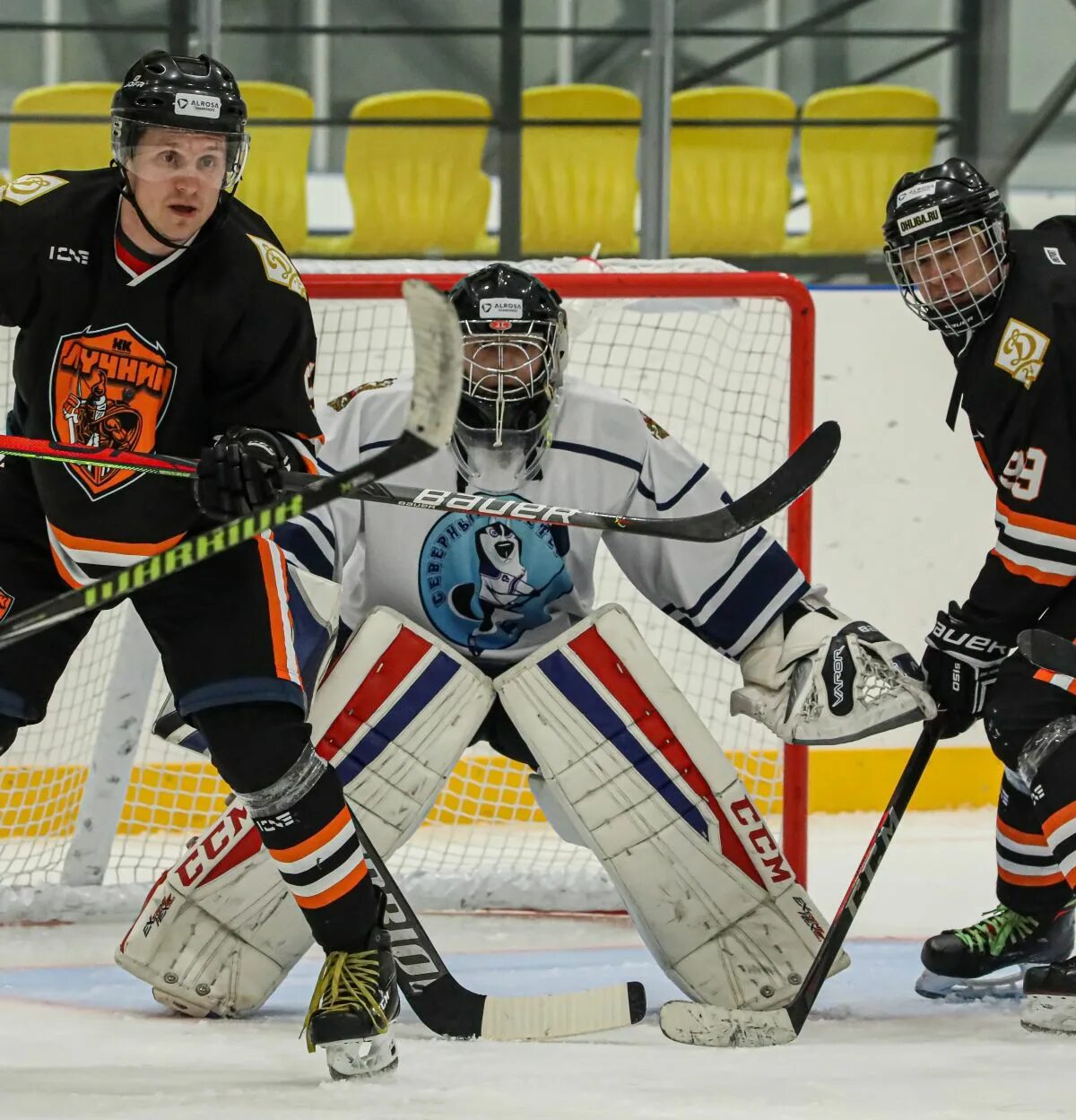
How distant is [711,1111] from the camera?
202cm

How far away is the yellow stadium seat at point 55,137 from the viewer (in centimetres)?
405

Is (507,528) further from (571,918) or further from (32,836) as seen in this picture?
(32,836)

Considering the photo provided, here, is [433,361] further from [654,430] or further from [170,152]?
[654,430]

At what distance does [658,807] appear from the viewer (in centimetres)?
267

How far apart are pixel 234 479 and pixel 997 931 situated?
4.57 feet

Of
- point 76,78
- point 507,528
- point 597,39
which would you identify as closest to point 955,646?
point 507,528

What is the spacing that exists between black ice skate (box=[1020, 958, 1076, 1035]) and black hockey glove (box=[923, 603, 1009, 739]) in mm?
376

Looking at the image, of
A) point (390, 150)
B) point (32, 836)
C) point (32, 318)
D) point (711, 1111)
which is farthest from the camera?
point (390, 150)

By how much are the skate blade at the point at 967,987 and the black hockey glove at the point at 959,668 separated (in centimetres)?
37

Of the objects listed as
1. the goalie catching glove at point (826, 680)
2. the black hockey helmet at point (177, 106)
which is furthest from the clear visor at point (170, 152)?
the goalie catching glove at point (826, 680)

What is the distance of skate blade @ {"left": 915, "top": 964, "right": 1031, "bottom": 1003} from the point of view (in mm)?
2758

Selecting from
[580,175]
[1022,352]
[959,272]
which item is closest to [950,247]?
[959,272]

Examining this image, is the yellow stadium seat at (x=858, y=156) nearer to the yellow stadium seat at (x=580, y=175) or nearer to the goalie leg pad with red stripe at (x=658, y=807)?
the yellow stadium seat at (x=580, y=175)

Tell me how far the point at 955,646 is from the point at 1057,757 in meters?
0.26
